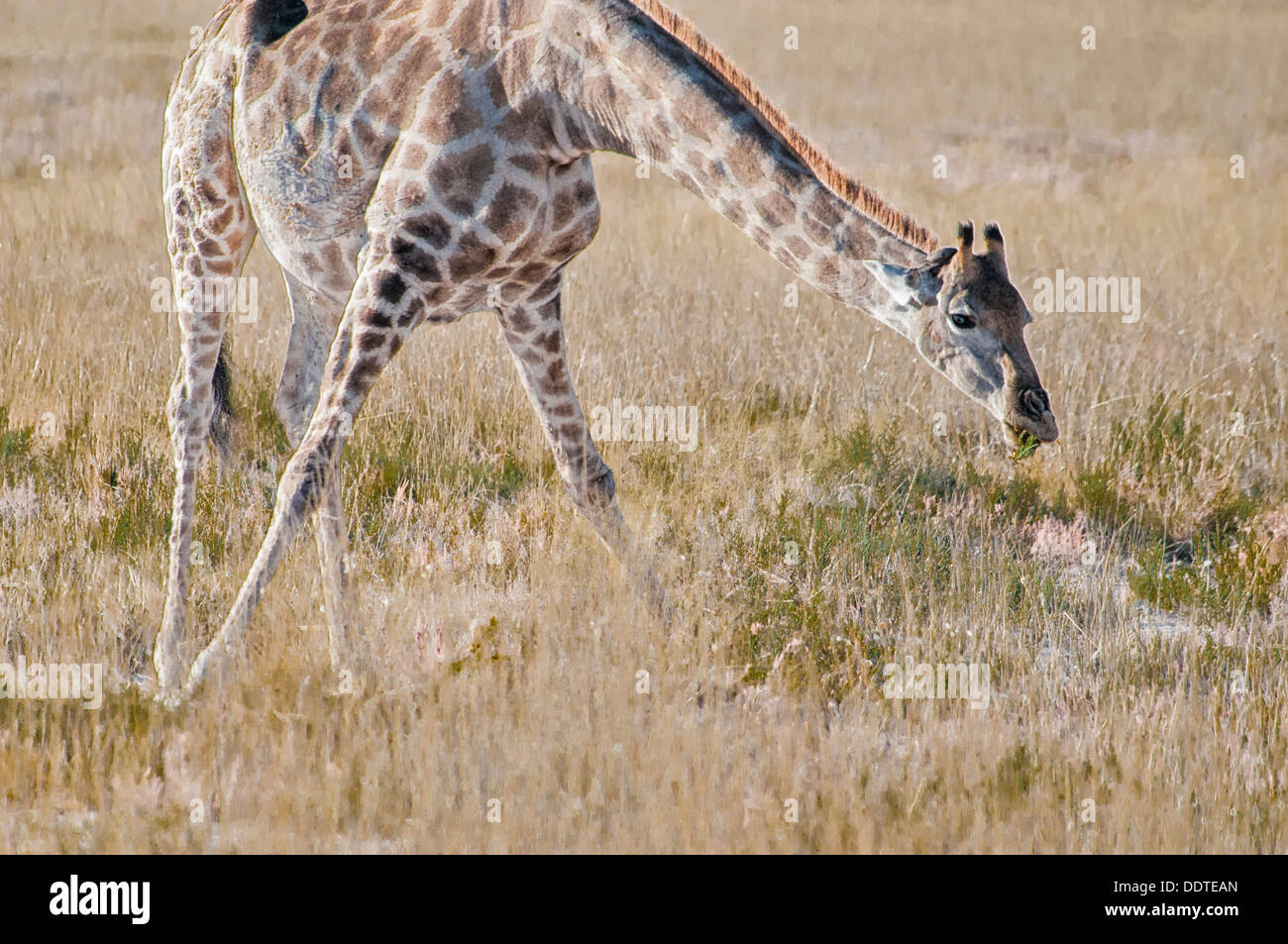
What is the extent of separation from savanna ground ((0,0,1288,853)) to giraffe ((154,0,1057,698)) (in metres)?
0.41

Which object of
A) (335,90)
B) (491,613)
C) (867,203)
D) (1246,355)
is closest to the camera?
(867,203)

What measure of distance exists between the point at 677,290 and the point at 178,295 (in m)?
4.92

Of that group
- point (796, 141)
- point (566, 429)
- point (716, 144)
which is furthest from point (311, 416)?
point (796, 141)

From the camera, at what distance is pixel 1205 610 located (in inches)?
214

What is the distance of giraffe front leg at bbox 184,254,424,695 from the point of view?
4645mm

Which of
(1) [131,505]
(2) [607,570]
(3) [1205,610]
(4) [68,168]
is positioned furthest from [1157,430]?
(4) [68,168]

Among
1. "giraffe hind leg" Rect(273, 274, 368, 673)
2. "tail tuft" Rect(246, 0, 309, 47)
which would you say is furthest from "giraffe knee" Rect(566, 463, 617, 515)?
"tail tuft" Rect(246, 0, 309, 47)

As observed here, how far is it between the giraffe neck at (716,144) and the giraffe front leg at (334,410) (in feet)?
2.91

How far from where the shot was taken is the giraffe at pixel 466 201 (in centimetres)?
400

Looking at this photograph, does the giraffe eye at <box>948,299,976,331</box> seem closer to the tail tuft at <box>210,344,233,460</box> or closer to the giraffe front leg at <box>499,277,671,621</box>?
the giraffe front leg at <box>499,277,671,621</box>

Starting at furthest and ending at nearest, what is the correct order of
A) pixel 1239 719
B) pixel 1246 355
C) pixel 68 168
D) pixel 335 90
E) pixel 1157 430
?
pixel 68 168 → pixel 1246 355 → pixel 1157 430 → pixel 335 90 → pixel 1239 719

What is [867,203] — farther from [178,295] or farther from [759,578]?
[178,295]

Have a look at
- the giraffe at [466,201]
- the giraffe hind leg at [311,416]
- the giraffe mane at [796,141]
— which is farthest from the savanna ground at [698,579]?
the giraffe mane at [796,141]

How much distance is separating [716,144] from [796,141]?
0.86ft
